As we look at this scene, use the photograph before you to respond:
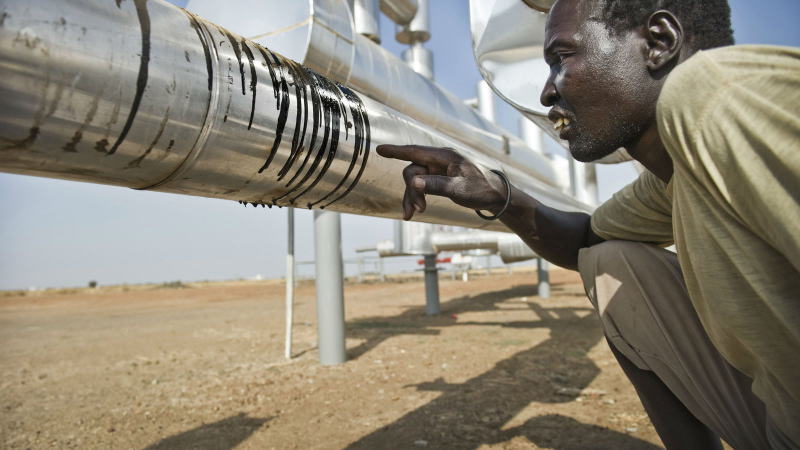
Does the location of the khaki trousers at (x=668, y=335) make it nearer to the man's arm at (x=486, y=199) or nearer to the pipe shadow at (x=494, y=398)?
the man's arm at (x=486, y=199)

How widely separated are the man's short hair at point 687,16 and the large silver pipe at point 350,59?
110cm

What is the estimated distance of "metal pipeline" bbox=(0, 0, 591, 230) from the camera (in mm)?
552

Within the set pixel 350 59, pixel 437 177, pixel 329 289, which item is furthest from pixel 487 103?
pixel 437 177

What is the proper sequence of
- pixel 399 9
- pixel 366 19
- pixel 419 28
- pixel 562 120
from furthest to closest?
pixel 419 28, pixel 399 9, pixel 366 19, pixel 562 120

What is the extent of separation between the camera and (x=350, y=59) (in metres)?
1.97

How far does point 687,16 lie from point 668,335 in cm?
63

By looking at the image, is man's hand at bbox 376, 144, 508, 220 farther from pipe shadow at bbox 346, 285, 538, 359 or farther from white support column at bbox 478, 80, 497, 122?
white support column at bbox 478, 80, 497, 122

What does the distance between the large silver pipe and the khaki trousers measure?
3.79ft

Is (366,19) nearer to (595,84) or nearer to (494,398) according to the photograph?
(494,398)

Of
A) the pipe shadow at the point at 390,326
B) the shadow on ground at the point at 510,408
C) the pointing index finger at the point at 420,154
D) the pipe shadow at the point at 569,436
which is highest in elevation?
the pointing index finger at the point at 420,154

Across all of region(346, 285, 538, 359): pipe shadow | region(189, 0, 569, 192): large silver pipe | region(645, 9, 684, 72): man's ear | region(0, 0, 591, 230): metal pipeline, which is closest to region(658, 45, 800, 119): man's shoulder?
region(645, 9, 684, 72): man's ear

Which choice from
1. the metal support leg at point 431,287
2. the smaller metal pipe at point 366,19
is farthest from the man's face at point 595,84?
the metal support leg at point 431,287

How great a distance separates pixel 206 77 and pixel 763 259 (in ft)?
2.45

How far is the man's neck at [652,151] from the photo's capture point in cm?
76
